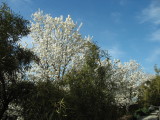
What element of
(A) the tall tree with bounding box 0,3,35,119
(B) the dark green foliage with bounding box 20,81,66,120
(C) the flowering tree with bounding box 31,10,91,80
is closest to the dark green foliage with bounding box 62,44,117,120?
(B) the dark green foliage with bounding box 20,81,66,120

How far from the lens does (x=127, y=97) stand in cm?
3744

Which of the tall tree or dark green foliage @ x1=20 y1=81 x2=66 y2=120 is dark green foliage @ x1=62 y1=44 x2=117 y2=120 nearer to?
dark green foliage @ x1=20 y1=81 x2=66 y2=120

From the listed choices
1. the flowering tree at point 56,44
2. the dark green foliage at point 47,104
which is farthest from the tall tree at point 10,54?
the flowering tree at point 56,44

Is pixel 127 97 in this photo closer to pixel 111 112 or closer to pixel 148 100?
pixel 148 100

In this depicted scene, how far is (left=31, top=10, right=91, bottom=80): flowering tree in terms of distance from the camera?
25.3m

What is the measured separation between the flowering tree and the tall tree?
9356 millimetres

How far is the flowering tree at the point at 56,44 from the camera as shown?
2528 cm

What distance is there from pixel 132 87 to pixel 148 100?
3688mm

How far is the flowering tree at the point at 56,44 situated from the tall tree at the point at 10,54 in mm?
9356

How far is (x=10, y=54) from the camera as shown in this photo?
1344 cm

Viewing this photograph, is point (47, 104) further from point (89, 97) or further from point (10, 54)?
point (10, 54)

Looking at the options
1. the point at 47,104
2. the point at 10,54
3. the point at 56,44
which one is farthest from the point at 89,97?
the point at 56,44

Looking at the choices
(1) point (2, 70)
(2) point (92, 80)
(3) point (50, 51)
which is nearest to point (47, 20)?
(3) point (50, 51)

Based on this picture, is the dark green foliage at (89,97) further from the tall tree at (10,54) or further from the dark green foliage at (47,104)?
the tall tree at (10,54)
